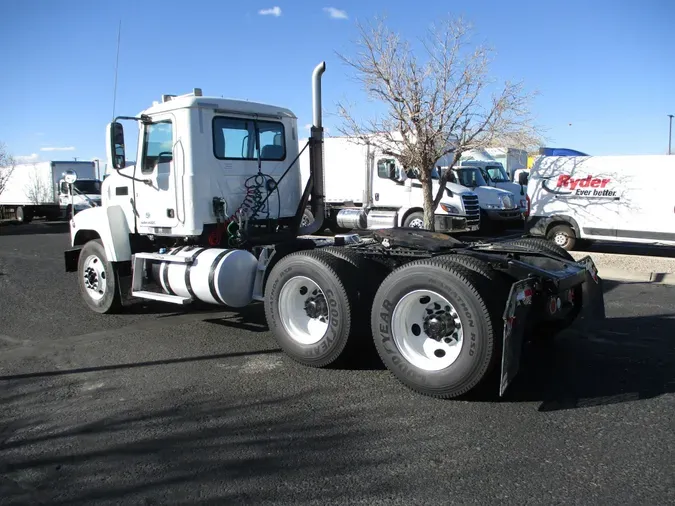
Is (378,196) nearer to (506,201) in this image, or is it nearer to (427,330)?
(506,201)

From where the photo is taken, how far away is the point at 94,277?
8.03 metres

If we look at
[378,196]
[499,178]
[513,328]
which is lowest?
[513,328]

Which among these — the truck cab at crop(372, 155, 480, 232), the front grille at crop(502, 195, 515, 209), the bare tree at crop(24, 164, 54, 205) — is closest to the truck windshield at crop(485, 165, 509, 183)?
the front grille at crop(502, 195, 515, 209)

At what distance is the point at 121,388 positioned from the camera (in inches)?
199

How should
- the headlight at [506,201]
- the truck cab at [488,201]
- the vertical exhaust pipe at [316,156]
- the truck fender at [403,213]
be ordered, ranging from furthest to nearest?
1. the headlight at [506,201]
2. the truck cab at [488,201]
3. the truck fender at [403,213]
4. the vertical exhaust pipe at [316,156]

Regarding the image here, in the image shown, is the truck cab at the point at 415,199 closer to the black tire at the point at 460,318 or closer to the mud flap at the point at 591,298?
the mud flap at the point at 591,298

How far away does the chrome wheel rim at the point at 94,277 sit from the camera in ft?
25.9

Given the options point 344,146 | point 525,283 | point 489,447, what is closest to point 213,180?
point 525,283

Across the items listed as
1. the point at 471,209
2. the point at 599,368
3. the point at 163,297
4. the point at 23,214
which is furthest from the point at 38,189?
the point at 599,368

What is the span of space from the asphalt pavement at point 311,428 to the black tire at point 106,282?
1150 mm

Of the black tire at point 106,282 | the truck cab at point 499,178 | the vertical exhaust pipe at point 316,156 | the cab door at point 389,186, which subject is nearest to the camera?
the vertical exhaust pipe at point 316,156

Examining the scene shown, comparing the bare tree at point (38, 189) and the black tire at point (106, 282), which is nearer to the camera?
the black tire at point (106, 282)

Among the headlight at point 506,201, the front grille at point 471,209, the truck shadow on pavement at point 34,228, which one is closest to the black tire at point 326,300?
the front grille at point 471,209

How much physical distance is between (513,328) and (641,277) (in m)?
7.78
